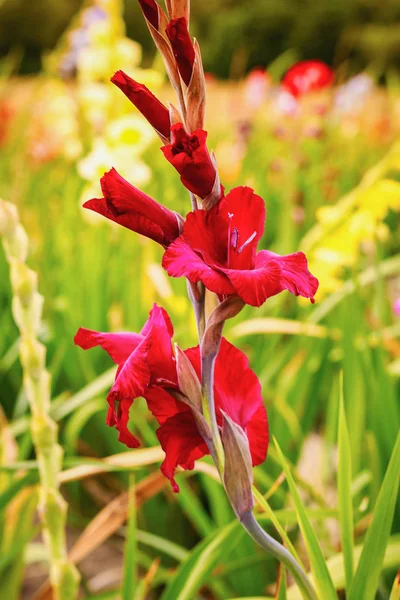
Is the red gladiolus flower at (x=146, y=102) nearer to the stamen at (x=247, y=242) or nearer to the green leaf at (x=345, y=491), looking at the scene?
the stamen at (x=247, y=242)

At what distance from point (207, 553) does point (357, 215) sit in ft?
2.47

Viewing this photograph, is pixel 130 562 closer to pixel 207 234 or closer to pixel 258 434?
pixel 258 434

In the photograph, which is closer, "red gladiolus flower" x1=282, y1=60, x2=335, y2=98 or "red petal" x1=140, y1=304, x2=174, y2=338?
"red petal" x1=140, y1=304, x2=174, y2=338

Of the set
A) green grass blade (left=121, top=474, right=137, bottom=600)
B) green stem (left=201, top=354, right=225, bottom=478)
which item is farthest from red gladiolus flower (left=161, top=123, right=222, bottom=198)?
green grass blade (left=121, top=474, right=137, bottom=600)

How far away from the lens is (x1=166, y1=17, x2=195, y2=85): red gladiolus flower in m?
0.35

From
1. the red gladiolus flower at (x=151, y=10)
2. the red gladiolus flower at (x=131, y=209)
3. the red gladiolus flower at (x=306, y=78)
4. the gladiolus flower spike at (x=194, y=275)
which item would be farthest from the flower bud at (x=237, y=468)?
the red gladiolus flower at (x=306, y=78)

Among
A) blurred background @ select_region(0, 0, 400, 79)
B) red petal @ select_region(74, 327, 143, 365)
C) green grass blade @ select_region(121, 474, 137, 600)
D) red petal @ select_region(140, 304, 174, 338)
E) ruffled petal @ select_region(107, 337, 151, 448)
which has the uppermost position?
blurred background @ select_region(0, 0, 400, 79)

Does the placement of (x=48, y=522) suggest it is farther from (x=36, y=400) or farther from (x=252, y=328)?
(x=252, y=328)

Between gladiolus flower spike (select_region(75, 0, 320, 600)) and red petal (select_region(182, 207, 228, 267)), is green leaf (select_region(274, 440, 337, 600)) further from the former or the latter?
red petal (select_region(182, 207, 228, 267))

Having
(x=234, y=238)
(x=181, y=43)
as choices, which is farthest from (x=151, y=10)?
(x=234, y=238)

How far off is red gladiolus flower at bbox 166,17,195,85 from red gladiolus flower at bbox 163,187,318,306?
7 centimetres

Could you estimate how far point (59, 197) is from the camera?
2.45m

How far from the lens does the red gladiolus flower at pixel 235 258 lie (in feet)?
1.16

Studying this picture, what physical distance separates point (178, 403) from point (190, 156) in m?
0.15
